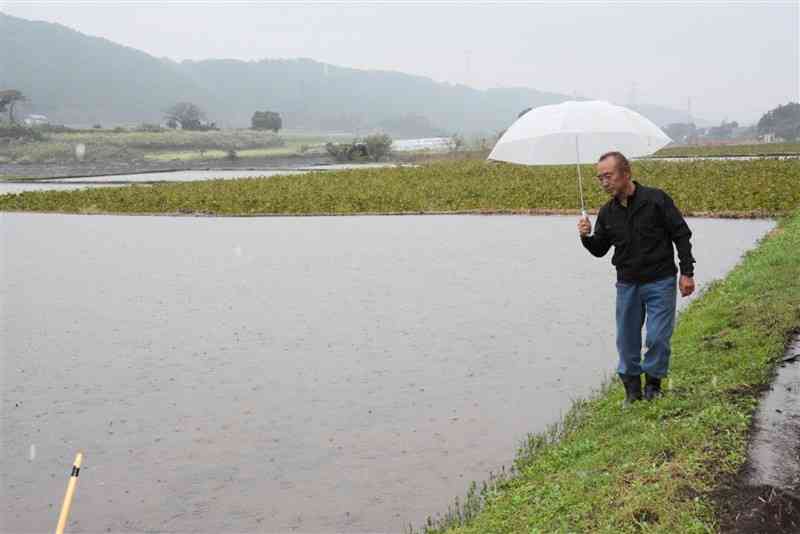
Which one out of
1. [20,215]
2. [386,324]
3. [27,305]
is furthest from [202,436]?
[20,215]

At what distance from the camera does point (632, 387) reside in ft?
21.1

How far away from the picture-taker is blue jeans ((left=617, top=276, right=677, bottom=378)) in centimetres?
609

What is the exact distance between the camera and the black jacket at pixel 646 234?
5.98 metres

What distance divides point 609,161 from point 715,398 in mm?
1792

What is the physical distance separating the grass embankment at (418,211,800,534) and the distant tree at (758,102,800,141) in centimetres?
14415

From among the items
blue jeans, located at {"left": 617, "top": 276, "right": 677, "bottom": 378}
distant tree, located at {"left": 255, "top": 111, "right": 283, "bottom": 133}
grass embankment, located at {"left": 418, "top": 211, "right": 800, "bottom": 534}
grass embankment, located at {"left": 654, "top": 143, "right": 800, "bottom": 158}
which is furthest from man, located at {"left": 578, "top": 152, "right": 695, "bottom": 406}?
distant tree, located at {"left": 255, "top": 111, "right": 283, "bottom": 133}

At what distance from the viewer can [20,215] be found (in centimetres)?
2762

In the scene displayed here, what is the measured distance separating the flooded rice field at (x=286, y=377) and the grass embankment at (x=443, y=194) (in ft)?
27.3

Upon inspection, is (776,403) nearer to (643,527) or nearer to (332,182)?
(643,527)

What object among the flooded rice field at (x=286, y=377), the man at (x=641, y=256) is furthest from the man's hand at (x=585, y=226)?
the flooded rice field at (x=286, y=377)

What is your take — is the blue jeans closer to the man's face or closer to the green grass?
the man's face

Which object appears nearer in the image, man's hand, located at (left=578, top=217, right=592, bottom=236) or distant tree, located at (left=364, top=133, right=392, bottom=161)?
man's hand, located at (left=578, top=217, right=592, bottom=236)

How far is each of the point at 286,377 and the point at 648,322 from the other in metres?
3.56

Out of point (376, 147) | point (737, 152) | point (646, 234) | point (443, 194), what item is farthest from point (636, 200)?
point (376, 147)
